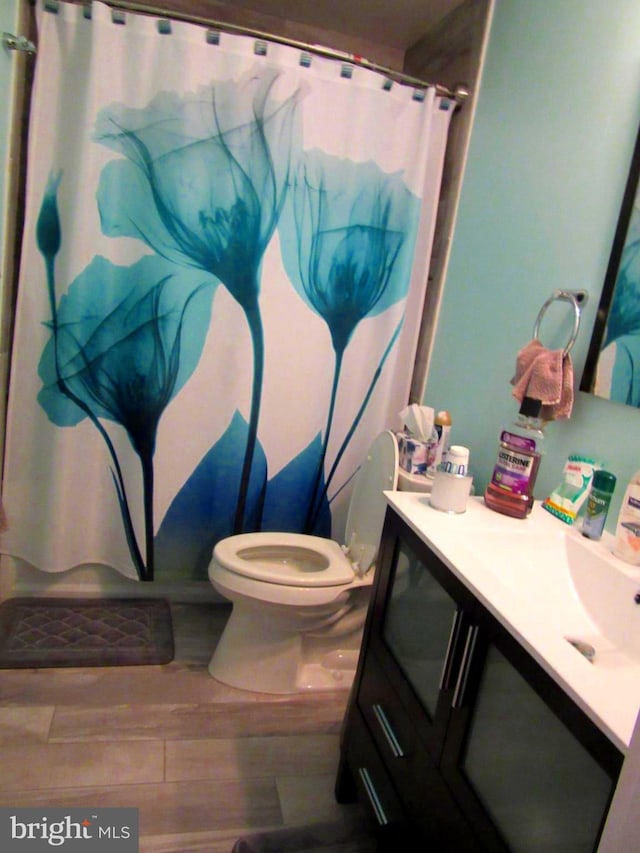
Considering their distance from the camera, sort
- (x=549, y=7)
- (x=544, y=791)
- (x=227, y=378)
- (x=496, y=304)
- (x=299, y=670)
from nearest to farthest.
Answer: (x=544, y=791) → (x=549, y=7) → (x=496, y=304) → (x=299, y=670) → (x=227, y=378)

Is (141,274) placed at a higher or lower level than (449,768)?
higher

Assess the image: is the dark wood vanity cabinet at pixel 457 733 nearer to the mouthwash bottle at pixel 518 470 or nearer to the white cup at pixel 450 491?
the white cup at pixel 450 491

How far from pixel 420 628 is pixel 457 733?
23cm

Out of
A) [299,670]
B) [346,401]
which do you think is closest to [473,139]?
[346,401]

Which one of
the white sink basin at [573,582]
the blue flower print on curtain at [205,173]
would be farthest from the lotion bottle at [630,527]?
the blue flower print on curtain at [205,173]

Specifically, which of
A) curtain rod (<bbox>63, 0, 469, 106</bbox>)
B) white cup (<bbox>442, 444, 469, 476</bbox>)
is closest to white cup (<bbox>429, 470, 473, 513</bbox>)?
white cup (<bbox>442, 444, 469, 476</bbox>)

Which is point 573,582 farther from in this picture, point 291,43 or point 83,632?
point 291,43

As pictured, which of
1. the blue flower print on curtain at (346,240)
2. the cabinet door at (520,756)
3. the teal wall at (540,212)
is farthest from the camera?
the blue flower print on curtain at (346,240)

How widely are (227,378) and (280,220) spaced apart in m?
0.55

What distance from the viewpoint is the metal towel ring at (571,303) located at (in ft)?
4.52

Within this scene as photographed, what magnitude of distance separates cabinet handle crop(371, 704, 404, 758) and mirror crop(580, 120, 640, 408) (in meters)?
0.85

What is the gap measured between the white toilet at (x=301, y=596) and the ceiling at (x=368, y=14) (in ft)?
5.10

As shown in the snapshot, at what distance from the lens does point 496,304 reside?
1.79m

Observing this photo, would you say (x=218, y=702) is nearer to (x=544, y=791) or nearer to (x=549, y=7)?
(x=544, y=791)
